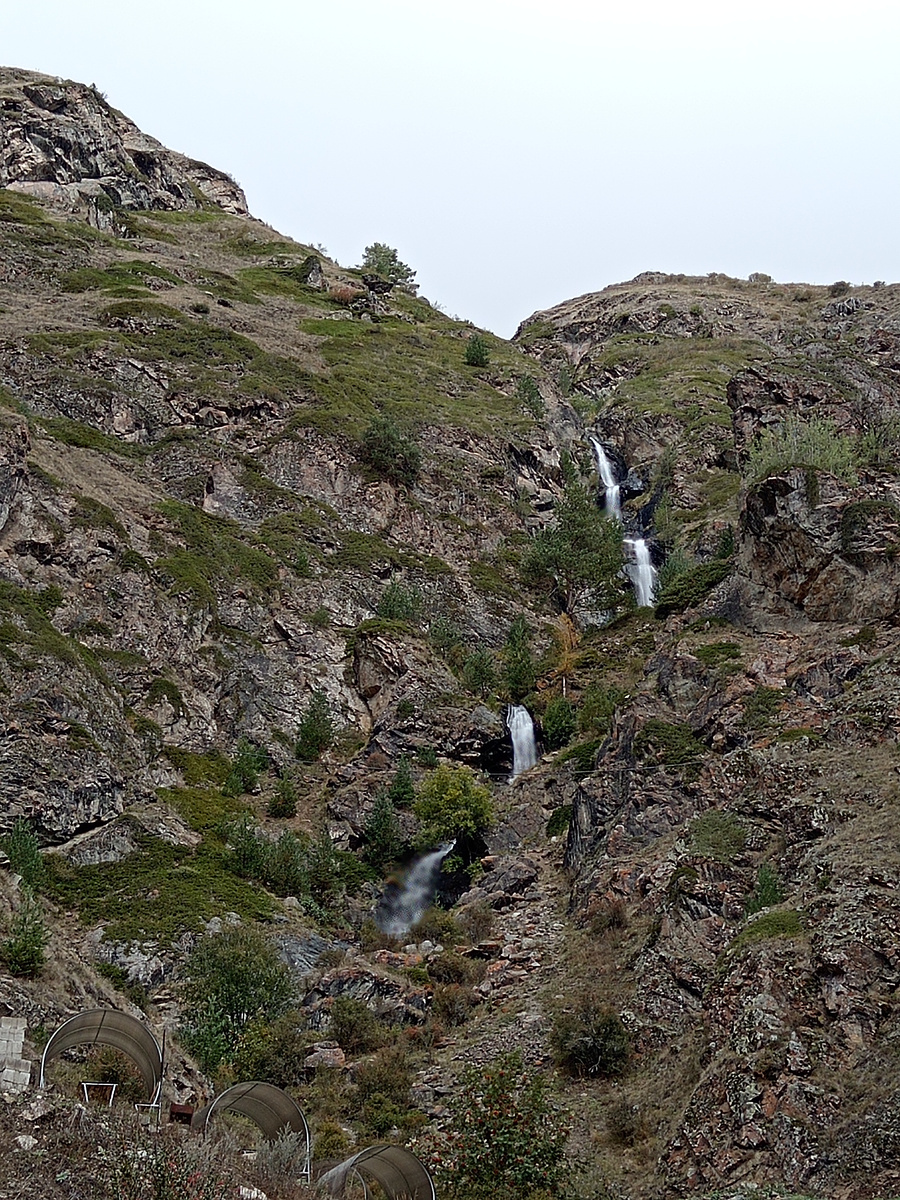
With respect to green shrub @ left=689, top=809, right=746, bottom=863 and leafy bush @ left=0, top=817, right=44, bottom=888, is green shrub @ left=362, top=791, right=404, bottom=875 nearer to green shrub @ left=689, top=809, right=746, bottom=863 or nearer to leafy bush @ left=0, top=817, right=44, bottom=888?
leafy bush @ left=0, top=817, right=44, bottom=888

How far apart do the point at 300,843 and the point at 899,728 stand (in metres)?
19.2

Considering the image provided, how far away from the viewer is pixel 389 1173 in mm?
15984

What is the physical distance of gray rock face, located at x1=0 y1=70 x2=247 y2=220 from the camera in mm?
86375

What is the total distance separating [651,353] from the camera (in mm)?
97125

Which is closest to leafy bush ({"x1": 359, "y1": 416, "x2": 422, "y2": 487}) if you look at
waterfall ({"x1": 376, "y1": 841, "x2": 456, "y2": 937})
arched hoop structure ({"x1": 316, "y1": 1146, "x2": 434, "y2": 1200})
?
waterfall ({"x1": 376, "y1": 841, "x2": 456, "y2": 937})

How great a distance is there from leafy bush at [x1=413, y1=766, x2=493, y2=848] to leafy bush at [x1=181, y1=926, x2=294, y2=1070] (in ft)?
29.3

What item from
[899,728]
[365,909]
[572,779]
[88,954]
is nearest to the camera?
[899,728]

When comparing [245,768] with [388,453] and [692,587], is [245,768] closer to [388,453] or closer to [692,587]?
[692,587]

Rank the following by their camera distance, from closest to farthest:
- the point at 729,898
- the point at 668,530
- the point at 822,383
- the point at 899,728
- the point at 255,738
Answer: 1. the point at 729,898
2. the point at 899,728
3. the point at 255,738
4. the point at 822,383
5. the point at 668,530

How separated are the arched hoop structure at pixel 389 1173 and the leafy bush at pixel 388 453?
43.7 metres

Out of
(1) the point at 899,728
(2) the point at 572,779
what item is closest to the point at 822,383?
(2) the point at 572,779

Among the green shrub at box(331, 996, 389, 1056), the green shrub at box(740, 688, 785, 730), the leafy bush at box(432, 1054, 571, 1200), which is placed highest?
the green shrub at box(740, 688, 785, 730)

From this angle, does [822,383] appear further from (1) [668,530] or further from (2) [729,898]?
(2) [729,898]

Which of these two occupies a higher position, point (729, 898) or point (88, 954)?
point (729, 898)
